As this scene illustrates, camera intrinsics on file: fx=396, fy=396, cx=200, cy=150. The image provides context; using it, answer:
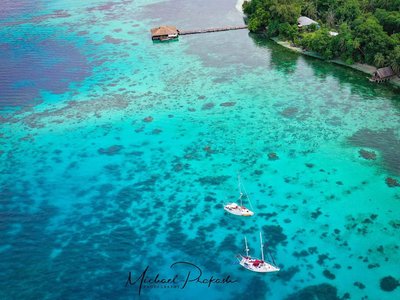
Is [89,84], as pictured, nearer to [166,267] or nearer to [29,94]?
[29,94]

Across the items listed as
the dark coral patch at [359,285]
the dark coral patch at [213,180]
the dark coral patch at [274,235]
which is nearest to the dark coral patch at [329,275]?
the dark coral patch at [359,285]

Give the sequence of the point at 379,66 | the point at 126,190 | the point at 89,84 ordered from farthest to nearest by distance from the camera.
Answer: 1. the point at 89,84
2. the point at 379,66
3. the point at 126,190

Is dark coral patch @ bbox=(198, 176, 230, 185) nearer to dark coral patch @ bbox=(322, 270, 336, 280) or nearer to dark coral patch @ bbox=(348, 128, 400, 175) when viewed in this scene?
dark coral patch @ bbox=(322, 270, 336, 280)

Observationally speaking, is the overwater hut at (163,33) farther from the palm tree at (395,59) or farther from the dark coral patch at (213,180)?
the dark coral patch at (213,180)

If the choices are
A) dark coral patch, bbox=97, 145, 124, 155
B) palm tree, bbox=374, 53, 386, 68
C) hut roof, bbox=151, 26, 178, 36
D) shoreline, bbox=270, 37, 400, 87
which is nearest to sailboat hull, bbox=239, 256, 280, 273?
dark coral patch, bbox=97, 145, 124, 155

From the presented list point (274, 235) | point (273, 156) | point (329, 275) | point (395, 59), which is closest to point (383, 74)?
point (395, 59)

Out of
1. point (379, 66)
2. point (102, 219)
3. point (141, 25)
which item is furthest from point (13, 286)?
point (141, 25)

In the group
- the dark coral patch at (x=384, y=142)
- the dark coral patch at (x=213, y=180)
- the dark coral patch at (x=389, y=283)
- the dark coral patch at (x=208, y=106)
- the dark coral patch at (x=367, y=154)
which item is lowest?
the dark coral patch at (x=389, y=283)
